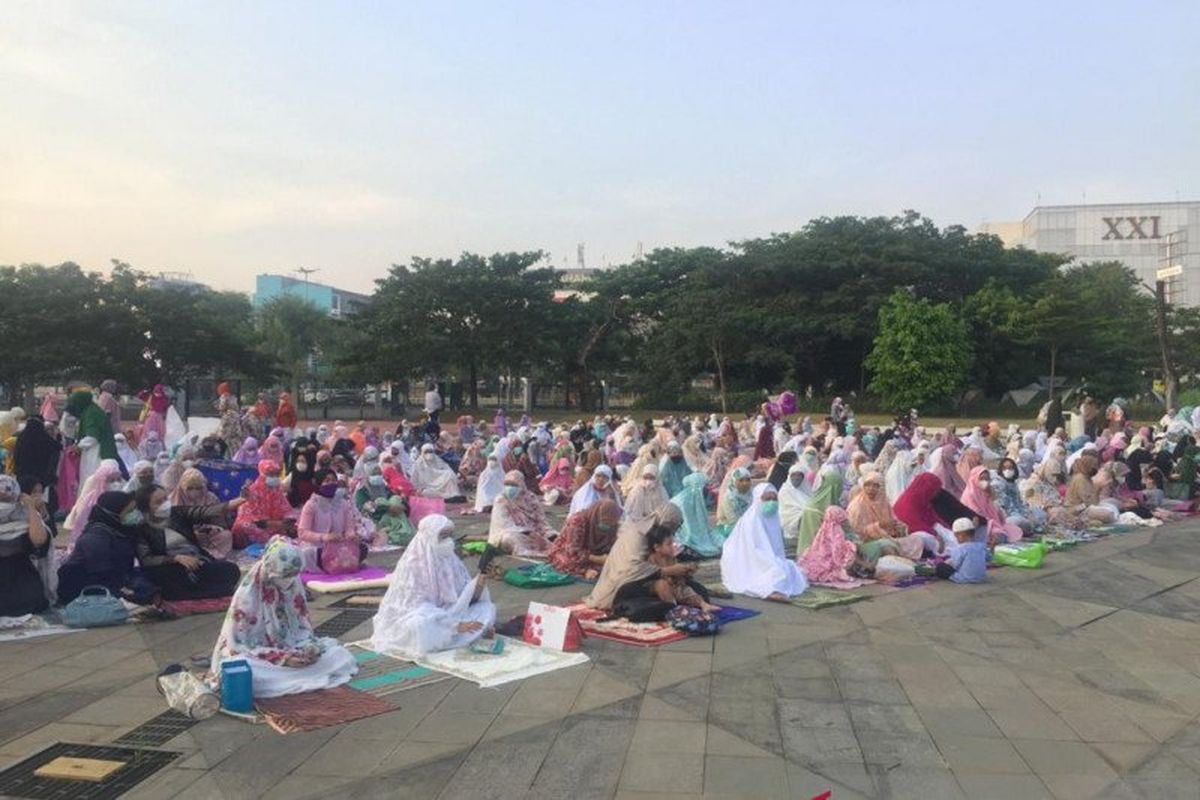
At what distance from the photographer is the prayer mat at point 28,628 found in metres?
7.83

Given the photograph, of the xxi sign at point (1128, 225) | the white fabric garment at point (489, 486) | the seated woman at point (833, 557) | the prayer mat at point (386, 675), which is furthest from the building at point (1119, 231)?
the prayer mat at point (386, 675)

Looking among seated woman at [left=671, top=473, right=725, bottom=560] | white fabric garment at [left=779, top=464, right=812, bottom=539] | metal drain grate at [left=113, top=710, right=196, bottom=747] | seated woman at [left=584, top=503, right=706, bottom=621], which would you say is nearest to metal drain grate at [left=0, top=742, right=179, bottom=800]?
metal drain grate at [left=113, top=710, right=196, bottom=747]

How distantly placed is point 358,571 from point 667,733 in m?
5.62

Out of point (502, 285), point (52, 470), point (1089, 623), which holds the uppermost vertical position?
point (502, 285)

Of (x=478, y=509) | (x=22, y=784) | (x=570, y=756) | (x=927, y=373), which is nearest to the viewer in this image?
(x=22, y=784)

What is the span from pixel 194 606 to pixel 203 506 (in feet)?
7.59

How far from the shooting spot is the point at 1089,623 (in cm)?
883

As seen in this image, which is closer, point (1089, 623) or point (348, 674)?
point (348, 674)

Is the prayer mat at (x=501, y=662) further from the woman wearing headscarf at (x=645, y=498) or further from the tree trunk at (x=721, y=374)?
the tree trunk at (x=721, y=374)

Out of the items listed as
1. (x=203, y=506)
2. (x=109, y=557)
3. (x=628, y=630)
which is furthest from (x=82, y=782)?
(x=203, y=506)

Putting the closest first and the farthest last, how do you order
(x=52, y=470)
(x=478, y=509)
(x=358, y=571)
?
(x=358, y=571)
(x=52, y=470)
(x=478, y=509)

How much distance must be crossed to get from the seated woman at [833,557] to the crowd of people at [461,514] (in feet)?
0.08

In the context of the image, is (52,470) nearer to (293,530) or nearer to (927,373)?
(293,530)

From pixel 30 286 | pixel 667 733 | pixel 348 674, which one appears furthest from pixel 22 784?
pixel 30 286
